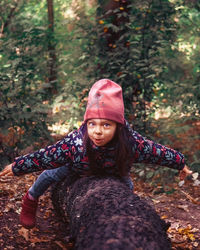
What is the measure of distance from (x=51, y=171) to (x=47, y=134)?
1363mm

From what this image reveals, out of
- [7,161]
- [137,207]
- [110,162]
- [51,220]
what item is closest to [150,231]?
[137,207]

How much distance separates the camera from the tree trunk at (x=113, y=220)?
1.60 meters

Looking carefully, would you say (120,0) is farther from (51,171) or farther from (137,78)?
(51,171)

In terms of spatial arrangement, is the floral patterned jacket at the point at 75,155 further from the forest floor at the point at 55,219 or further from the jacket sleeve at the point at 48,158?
the forest floor at the point at 55,219

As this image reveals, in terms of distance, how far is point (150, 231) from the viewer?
1.72 metres

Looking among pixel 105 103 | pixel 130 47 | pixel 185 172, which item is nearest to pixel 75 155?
pixel 105 103

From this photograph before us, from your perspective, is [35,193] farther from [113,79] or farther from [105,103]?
[113,79]

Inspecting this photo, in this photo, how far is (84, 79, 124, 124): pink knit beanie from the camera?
235 centimetres

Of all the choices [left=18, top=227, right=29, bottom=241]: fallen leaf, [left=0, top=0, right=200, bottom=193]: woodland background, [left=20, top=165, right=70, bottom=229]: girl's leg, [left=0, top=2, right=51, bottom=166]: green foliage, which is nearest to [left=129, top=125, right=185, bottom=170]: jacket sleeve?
[left=20, top=165, right=70, bottom=229]: girl's leg

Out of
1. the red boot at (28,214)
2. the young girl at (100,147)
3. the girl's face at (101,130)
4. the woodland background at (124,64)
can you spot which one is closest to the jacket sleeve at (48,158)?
the young girl at (100,147)

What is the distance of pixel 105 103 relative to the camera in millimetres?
2393

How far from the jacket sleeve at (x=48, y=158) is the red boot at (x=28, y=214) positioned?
1.23 feet

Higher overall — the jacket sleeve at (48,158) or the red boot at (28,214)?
the jacket sleeve at (48,158)

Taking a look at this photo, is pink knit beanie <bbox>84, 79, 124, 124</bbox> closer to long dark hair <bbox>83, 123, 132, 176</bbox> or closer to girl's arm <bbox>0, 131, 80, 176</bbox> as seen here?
long dark hair <bbox>83, 123, 132, 176</bbox>
